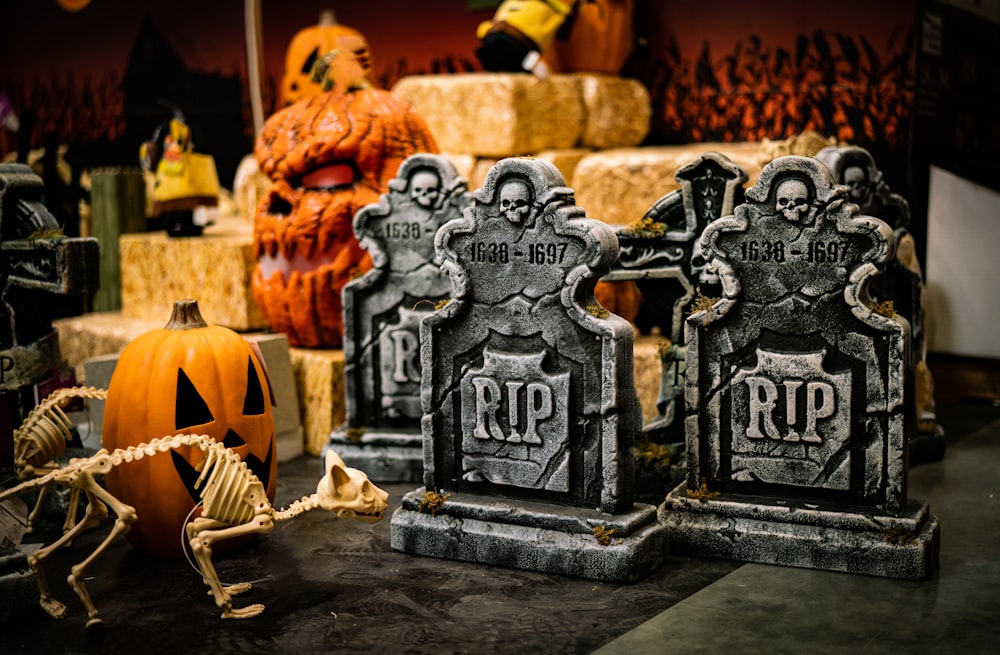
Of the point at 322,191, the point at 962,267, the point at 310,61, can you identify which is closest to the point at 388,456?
the point at 322,191

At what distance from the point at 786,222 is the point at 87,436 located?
3.66 meters

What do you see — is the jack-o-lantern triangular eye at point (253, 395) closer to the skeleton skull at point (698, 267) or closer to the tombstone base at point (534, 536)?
the tombstone base at point (534, 536)

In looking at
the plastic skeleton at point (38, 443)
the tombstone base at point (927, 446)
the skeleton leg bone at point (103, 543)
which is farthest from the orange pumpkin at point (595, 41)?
the skeleton leg bone at point (103, 543)

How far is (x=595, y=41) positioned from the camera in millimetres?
7980

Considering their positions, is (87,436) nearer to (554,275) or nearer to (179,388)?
(179,388)

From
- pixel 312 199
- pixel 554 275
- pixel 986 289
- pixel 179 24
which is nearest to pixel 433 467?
pixel 554 275

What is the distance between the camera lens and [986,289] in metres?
7.53

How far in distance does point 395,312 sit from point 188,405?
140cm

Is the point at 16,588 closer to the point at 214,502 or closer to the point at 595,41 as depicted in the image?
the point at 214,502

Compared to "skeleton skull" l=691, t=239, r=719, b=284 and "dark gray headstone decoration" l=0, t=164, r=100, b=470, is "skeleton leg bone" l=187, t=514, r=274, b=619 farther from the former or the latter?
"skeleton skull" l=691, t=239, r=719, b=284

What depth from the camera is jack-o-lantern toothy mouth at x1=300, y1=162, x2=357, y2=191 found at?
6.47 m

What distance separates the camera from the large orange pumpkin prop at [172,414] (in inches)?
183

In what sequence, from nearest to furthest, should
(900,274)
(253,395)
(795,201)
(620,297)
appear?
(795,201) < (253,395) < (900,274) < (620,297)

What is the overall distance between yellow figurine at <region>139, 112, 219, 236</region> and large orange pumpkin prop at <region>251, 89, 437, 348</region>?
1.05 m
